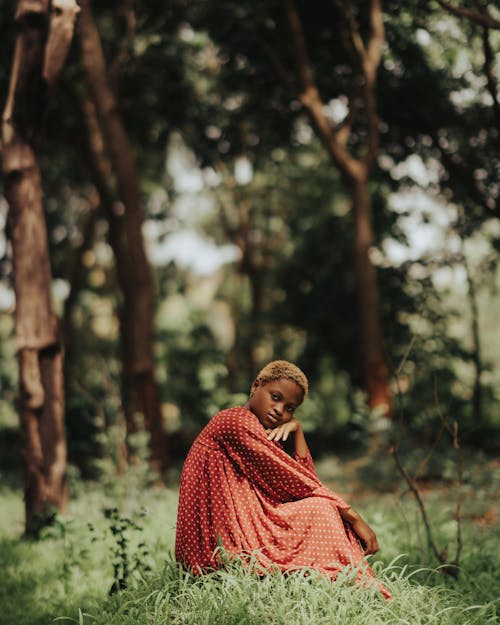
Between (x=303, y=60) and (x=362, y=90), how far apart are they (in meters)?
1.03

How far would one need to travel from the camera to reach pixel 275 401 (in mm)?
3967

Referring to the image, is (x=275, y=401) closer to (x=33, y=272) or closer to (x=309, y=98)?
(x=33, y=272)

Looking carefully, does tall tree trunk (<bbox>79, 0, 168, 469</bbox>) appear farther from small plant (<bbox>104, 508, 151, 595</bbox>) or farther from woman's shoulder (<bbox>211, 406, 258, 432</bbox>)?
woman's shoulder (<bbox>211, 406, 258, 432</bbox>)

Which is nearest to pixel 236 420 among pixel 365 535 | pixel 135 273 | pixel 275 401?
pixel 275 401

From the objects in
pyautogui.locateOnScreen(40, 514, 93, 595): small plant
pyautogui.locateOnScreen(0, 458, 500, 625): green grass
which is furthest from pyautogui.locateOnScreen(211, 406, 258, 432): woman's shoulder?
pyautogui.locateOnScreen(40, 514, 93, 595): small plant

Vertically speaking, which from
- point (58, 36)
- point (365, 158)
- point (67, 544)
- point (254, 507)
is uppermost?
point (58, 36)

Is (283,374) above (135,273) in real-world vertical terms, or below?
below

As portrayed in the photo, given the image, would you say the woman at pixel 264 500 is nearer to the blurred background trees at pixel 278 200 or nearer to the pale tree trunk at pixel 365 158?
the blurred background trees at pixel 278 200

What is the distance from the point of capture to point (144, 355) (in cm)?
1074

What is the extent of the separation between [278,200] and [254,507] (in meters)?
16.7

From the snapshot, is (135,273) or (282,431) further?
(135,273)

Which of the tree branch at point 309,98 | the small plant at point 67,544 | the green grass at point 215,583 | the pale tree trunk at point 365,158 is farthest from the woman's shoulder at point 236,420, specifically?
the tree branch at point 309,98

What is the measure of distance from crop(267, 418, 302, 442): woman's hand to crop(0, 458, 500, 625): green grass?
685 mm

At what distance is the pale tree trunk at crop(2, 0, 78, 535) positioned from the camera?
6902 millimetres
